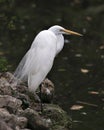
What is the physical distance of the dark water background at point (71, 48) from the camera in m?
11.0

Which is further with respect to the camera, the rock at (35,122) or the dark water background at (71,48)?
the dark water background at (71,48)

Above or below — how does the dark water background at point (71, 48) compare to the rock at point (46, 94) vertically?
below

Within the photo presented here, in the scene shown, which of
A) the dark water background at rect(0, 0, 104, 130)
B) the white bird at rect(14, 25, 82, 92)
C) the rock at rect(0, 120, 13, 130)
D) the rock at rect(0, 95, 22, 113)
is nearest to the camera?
the rock at rect(0, 120, 13, 130)

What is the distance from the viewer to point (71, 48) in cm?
1582

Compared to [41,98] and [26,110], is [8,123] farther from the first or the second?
[41,98]

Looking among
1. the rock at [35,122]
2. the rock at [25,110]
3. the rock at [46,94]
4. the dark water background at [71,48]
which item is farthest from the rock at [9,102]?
the rock at [46,94]

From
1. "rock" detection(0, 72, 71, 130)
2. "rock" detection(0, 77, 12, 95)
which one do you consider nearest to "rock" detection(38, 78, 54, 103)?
"rock" detection(0, 72, 71, 130)

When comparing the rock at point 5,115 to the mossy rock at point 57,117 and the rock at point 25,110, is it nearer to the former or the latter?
the rock at point 25,110

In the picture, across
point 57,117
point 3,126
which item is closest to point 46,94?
point 57,117

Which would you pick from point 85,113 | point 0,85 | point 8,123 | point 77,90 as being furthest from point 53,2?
point 8,123

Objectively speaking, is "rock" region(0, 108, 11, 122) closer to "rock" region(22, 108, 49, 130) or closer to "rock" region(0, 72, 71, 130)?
"rock" region(0, 72, 71, 130)

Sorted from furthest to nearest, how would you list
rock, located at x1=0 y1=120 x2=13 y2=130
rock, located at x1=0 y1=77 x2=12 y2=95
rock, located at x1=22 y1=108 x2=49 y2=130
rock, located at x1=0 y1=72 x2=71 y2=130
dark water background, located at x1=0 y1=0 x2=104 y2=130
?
1. dark water background, located at x1=0 y1=0 x2=104 y2=130
2. rock, located at x1=0 y1=77 x2=12 y2=95
3. rock, located at x1=22 y1=108 x2=49 y2=130
4. rock, located at x1=0 y1=72 x2=71 y2=130
5. rock, located at x1=0 y1=120 x2=13 y2=130

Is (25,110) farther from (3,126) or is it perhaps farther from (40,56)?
(3,126)

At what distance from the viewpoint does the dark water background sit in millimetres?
10984
